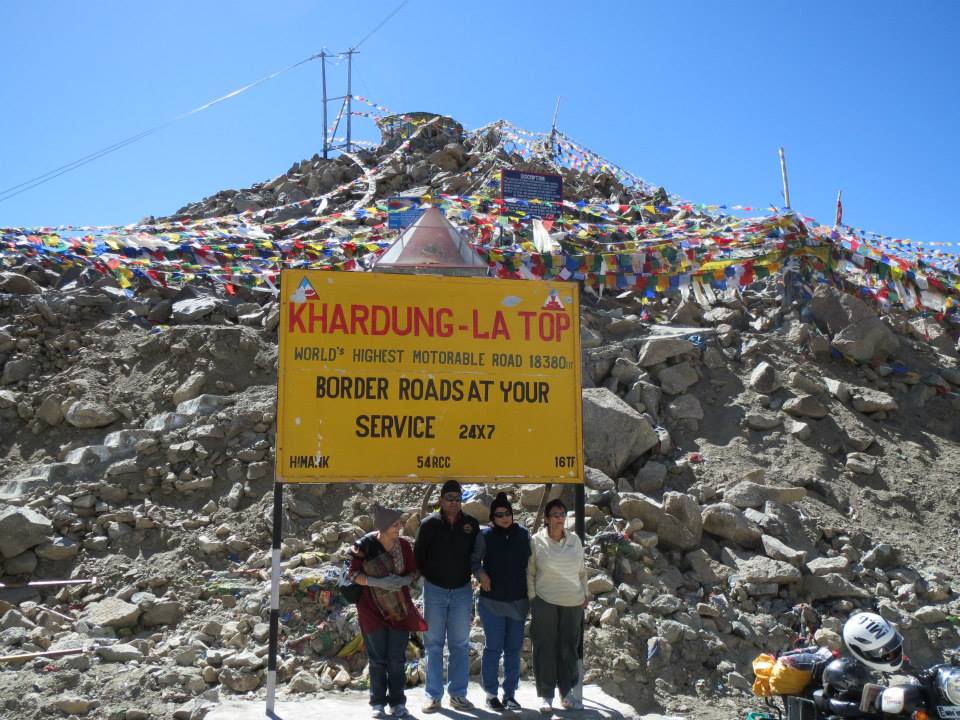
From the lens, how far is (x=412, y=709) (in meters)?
6.24

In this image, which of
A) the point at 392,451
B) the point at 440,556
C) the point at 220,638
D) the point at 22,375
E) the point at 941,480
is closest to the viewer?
the point at 440,556

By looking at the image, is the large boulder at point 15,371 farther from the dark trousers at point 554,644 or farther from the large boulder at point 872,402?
the large boulder at point 872,402

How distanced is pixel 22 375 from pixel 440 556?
9.05 m

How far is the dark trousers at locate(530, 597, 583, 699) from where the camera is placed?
618cm

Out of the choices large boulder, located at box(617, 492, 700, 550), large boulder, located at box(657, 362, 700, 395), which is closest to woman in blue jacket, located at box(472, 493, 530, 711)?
large boulder, located at box(617, 492, 700, 550)

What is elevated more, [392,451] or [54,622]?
[392,451]

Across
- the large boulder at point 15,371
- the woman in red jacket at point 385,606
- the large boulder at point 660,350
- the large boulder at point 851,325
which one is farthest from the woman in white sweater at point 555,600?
the large boulder at point 15,371

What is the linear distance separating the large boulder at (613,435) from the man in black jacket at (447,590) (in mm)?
4095

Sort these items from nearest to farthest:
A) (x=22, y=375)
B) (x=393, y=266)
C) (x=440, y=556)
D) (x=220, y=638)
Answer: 1. (x=440, y=556)
2. (x=220, y=638)
3. (x=393, y=266)
4. (x=22, y=375)

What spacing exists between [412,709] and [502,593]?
3.46ft

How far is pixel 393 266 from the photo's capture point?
32.2 ft

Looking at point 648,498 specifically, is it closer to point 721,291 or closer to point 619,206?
point 721,291

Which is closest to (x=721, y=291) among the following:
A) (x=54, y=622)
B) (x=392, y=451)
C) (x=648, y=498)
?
(x=648, y=498)

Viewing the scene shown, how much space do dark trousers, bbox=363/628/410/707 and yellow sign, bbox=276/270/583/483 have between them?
1124 millimetres
